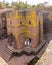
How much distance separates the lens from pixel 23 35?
41.4 ft

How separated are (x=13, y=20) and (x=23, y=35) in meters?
1.47

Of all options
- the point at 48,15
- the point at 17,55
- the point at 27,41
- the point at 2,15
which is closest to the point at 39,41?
the point at 27,41

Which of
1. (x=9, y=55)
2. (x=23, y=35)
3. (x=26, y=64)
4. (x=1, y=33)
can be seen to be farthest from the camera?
(x=1, y=33)

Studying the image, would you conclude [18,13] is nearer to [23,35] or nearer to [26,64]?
[23,35]

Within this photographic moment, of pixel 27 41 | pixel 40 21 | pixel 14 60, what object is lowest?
pixel 14 60

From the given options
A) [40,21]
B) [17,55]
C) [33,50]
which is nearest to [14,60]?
[17,55]

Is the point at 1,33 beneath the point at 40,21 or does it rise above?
beneath

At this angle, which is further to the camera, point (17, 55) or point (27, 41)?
point (27, 41)

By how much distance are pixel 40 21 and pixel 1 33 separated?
15.1ft

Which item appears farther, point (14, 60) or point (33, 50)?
point (33, 50)

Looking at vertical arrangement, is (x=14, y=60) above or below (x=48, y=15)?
below

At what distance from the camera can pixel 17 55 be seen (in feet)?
38.8

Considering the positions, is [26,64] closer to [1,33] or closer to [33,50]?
[33,50]

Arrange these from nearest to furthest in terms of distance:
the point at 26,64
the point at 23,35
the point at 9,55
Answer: the point at 26,64 < the point at 9,55 < the point at 23,35
